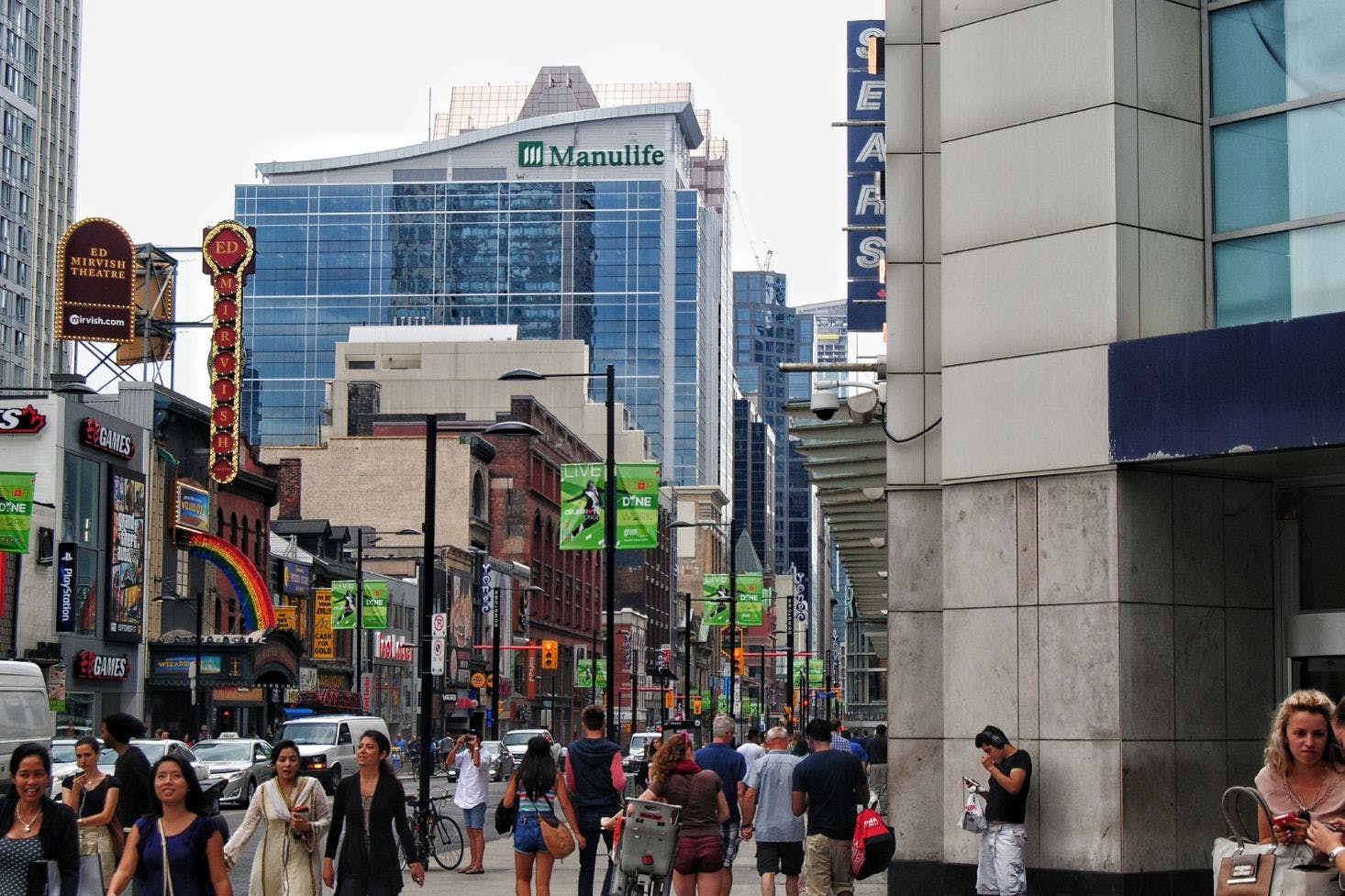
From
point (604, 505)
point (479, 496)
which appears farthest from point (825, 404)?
point (479, 496)

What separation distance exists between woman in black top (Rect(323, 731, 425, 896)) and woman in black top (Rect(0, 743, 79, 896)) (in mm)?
2615

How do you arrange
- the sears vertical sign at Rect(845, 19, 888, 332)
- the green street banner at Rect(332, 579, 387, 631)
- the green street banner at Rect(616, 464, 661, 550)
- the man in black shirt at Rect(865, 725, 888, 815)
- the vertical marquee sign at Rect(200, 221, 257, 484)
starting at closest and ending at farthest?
1. the sears vertical sign at Rect(845, 19, 888, 332)
2. the green street banner at Rect(616, 464, 661, 550)
3. the man in black shirt at Rect(865, 725, 888, 815)
4. the vertical marquee sign at Rect(200, 221, 257, 484)
5. the green street banner at Rect(332, 579, 387, 631)

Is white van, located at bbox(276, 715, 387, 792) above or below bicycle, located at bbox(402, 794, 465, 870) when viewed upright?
above

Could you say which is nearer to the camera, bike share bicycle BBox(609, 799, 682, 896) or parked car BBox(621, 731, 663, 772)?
bike share bicycle BBox(609, 799, 682, 896)

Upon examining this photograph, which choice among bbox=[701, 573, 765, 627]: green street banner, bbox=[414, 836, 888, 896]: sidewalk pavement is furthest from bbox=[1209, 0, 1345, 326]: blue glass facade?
bbox=[701, 573, 765, 627]: green street banner

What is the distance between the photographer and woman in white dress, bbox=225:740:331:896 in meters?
13.0

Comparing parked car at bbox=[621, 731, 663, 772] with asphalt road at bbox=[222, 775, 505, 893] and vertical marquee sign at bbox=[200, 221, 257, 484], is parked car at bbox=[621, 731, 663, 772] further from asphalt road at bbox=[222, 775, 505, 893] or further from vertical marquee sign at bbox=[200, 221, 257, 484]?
vertical marquee sign at bbox=[200, 221, 257, 484]

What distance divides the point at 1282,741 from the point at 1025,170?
9.19 metres

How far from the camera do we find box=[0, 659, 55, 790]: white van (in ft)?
92.6

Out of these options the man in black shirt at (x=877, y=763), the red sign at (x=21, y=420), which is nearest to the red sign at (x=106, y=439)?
the red sign at (x=21, y=420)

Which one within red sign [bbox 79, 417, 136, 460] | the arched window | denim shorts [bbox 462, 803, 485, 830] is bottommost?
denim shorts [bbox 462, 803, 485, 830]

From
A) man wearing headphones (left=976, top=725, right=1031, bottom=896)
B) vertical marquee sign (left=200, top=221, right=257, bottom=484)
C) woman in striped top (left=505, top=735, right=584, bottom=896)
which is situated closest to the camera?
man wearing headphones (left=976, top=725, right=1031, bottom=896)

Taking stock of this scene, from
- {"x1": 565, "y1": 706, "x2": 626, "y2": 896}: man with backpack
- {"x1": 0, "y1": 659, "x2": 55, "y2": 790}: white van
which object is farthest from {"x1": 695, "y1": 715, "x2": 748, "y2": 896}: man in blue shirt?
{"x1": 0, "y1": 659, "x2": 55, "y2": 790}: white van

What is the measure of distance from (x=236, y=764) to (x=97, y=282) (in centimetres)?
2799
